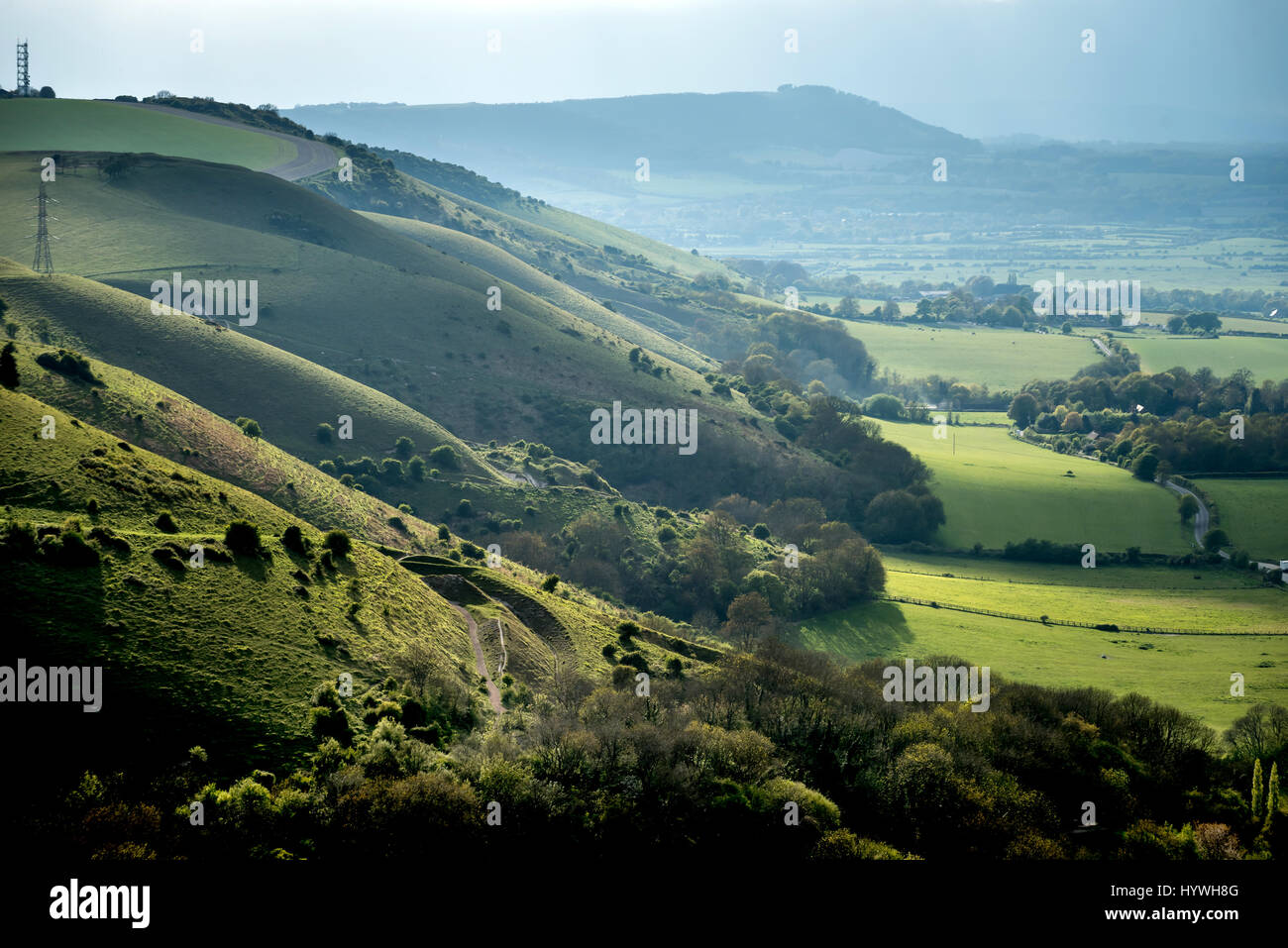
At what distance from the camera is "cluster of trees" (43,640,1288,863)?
47.1m

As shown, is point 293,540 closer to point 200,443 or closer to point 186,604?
point 186,604

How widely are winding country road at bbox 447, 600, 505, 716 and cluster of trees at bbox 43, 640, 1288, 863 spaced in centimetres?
120

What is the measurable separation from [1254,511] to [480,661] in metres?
142

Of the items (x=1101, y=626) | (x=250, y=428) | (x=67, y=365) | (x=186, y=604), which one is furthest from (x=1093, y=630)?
(x=67, y=365)

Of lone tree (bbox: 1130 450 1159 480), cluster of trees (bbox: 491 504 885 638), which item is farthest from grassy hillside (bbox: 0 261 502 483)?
lone tree (bbox: 1130 450 1159 480)

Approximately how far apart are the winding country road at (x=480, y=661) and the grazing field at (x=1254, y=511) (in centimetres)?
12298

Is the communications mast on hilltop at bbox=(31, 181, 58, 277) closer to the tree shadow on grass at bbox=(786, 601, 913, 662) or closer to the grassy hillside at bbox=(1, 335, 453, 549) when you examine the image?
the grassy hillside at bbox=(1, 335, 453, 549)

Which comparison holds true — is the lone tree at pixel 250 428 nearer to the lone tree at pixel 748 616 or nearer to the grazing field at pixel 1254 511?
the lone tree at pixel 748 616

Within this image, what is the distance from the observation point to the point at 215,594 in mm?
61156
